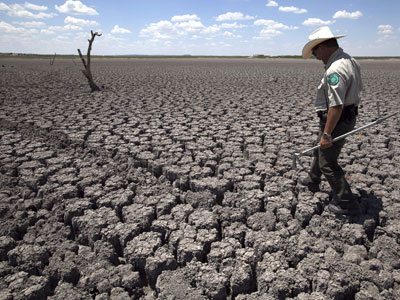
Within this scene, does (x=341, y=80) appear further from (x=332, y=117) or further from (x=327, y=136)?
(x=327, y=136)

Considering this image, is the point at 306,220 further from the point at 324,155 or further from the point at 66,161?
the point at 66,161

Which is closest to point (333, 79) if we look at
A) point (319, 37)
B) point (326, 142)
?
point (319, 37)

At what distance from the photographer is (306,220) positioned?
96.3 inches

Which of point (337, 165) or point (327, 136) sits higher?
point (327, 136)

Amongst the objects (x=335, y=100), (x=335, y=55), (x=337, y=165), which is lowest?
(x=337, y=165)

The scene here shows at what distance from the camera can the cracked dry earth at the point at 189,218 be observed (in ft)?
6.12

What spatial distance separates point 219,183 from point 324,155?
1.10 metres

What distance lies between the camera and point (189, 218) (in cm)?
250

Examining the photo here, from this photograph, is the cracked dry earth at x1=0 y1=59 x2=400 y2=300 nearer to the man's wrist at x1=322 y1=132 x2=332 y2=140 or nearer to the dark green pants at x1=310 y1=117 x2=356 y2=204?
the dark green pants at x1=310 y1=117 x2=356 y2=204

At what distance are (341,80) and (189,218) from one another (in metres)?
1.64

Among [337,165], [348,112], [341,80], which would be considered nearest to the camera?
[341,80]

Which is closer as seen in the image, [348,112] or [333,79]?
[333,79]

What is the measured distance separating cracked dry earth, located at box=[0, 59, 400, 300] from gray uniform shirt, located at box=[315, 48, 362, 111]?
1.00 m

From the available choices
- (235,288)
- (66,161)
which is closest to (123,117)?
(66,161)
